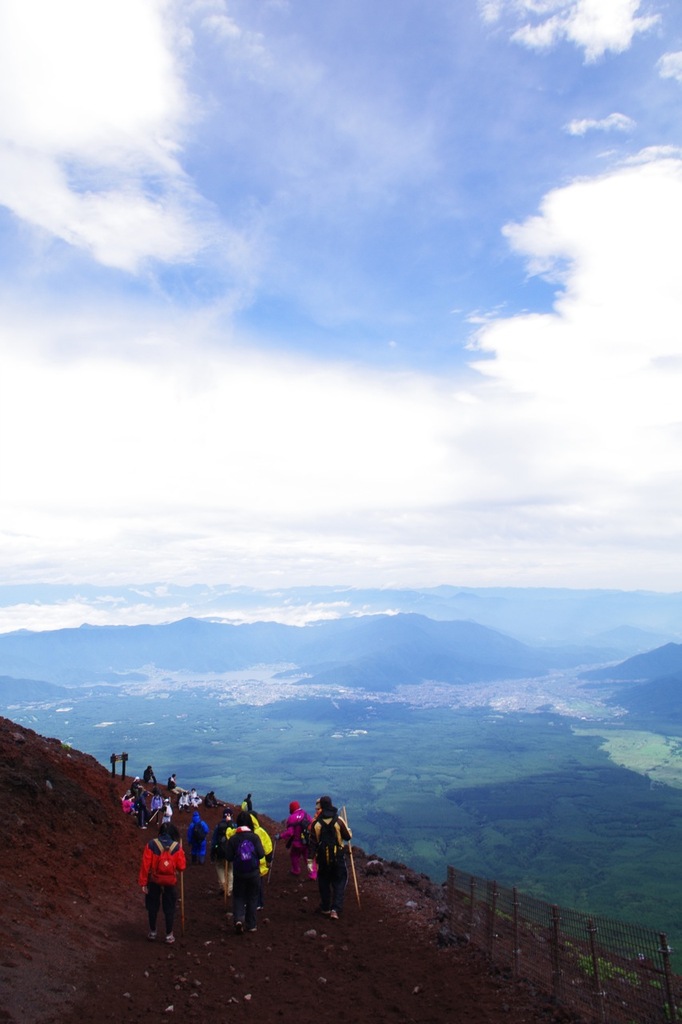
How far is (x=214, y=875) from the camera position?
1997 centimetres

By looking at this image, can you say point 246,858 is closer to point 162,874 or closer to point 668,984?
point 162,874

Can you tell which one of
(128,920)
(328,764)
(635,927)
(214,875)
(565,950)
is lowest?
(328,764)

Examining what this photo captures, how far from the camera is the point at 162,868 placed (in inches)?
507

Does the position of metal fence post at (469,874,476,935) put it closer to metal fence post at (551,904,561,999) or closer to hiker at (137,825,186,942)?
metal fence post at (551,904,561,999)

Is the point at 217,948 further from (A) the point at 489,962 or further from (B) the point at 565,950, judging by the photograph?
(B) the point at 565,950

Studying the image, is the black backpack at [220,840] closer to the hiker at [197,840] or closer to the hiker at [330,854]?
the hiker at [330,854]

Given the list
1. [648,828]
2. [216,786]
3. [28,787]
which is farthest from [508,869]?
[28,787]

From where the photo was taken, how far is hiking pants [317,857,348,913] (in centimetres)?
1463

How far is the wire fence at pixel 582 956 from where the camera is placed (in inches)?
359

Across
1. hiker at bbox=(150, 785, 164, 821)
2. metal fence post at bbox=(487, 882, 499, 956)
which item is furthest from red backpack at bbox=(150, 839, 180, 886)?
hiker at bbox=(150, 785, 164, 821)

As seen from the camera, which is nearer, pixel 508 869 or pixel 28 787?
pixel 28 787

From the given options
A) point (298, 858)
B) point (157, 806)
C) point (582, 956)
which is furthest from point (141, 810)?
point (582, 956)

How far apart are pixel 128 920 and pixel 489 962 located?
7944 millimetres

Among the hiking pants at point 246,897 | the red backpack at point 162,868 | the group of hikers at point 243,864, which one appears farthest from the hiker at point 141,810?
the red backpack at point 162,868
